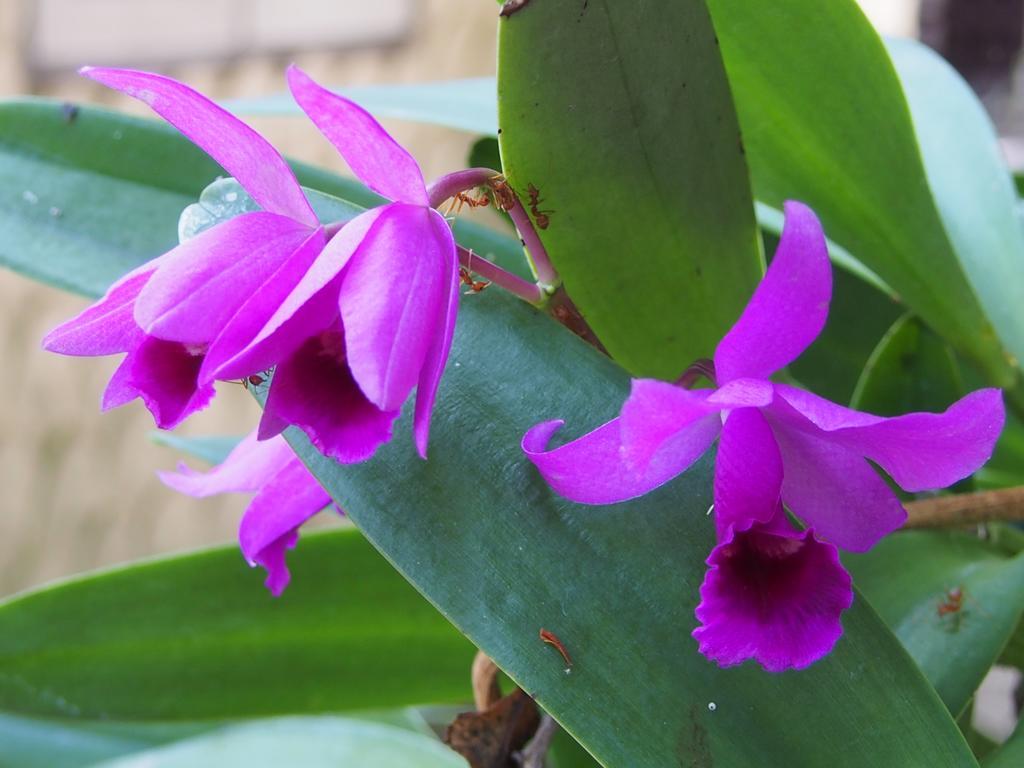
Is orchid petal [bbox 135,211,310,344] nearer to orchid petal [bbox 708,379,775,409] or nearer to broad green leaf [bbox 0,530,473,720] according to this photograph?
orchid petal [bbox 708,379,775,409]

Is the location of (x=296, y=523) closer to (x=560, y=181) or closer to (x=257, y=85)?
(x=560, y=181)

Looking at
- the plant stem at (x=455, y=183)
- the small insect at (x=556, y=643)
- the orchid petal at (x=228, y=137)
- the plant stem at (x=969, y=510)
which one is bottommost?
the plant stem at (x=969, y=510)

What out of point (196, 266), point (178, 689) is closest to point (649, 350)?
point (196, 266)

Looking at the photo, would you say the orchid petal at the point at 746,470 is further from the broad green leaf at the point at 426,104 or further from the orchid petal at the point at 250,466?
the broad green leaf at the point at 426,104

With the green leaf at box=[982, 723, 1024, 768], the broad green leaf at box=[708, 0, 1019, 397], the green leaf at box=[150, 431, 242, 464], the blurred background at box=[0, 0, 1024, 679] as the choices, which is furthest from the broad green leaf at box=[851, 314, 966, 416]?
the blurred background at box=[0, 0, 1024, 679]

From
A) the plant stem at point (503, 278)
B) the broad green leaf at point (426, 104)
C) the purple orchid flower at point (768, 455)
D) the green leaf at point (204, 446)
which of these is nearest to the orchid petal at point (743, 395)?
the purple orchid flower at point (768, 455)

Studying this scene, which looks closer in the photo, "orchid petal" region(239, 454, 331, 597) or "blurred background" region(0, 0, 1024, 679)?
"orchid petal" region(239, 454, 331, 597)
